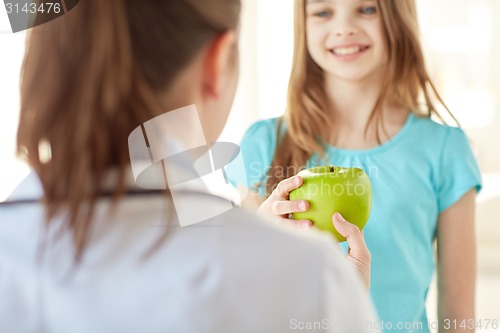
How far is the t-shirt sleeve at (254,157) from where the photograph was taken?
0.55 metres

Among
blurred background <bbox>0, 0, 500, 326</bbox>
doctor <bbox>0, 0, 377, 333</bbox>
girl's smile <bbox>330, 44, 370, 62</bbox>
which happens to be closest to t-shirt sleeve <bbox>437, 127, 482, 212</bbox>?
girl's smile <bbox>330, 44, 370, 62</bbox>

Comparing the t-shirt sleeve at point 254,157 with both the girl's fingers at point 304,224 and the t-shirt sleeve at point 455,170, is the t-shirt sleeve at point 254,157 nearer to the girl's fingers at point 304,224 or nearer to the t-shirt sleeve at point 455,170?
the girl's fingers at point 304,224

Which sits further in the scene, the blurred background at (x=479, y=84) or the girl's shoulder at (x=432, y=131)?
the blurred background at (x=479, y=84)

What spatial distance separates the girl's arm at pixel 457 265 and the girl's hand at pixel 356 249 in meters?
0.16

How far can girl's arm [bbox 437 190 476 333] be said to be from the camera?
1.96ft

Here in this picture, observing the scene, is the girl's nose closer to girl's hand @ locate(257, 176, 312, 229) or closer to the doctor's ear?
girl's hand @ locate(257, 176, 312, 229)

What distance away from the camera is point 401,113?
618mm

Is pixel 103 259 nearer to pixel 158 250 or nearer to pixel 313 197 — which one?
pixel 158 250

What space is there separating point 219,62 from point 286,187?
213 mm

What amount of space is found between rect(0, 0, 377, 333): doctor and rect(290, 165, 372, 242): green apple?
0.20 m

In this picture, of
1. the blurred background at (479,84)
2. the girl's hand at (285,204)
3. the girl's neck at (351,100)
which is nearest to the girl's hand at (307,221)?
the girl's hand at (285,204)

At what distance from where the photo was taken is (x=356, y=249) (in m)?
0.46

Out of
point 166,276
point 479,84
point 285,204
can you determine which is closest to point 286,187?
point 285,204

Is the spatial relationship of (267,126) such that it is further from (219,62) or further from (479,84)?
(479,84)
